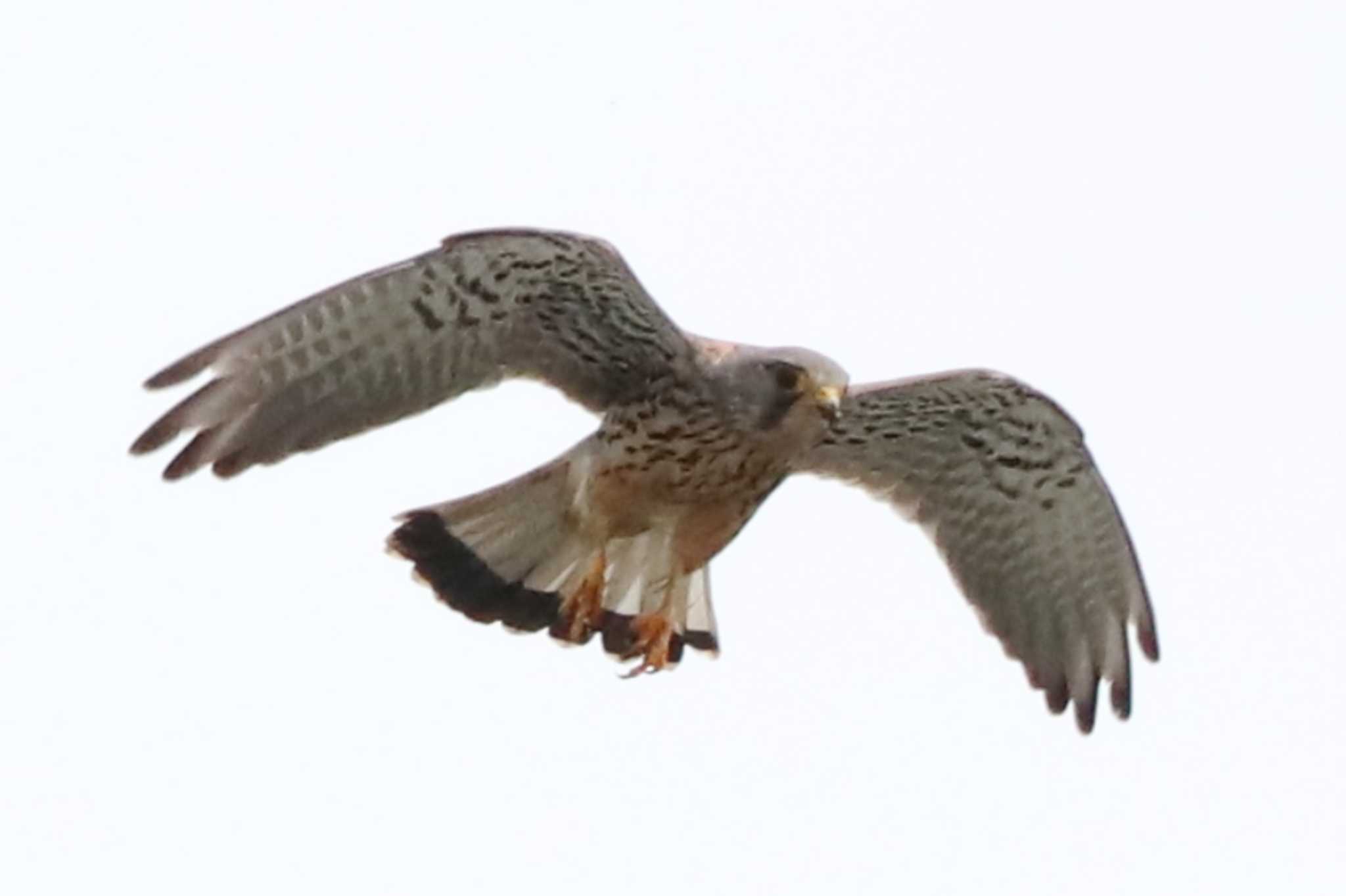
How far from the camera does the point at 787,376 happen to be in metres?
10.4

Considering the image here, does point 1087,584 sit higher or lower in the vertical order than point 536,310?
lower

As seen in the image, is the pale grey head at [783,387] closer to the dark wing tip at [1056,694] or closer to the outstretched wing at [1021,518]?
the outstretched wing at [1021,518]

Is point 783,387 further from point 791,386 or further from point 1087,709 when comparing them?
point 1087,709

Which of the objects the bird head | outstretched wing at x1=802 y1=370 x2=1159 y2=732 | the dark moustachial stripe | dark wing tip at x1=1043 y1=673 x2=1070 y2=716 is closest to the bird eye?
the bird head

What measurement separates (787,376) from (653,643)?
1.37 m

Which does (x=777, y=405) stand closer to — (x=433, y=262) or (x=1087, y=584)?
(x=433, y=262)

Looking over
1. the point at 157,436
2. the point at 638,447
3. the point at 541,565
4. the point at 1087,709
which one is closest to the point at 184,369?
the point at 157,436

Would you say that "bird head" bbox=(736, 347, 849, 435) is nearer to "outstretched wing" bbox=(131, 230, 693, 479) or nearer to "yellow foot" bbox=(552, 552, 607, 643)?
"outstretched wing" bbox=(131, 230, 693, 479)

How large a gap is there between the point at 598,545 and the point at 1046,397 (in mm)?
1661

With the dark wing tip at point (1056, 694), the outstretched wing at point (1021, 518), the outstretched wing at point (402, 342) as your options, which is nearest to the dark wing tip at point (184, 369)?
the outstretched wing at point (402, 342)

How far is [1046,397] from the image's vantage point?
11.3 metres

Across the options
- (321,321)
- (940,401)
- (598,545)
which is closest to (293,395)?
(321,321)

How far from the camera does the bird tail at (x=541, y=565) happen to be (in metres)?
11.3

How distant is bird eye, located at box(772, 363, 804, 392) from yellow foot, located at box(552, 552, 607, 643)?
1153 millimetres
